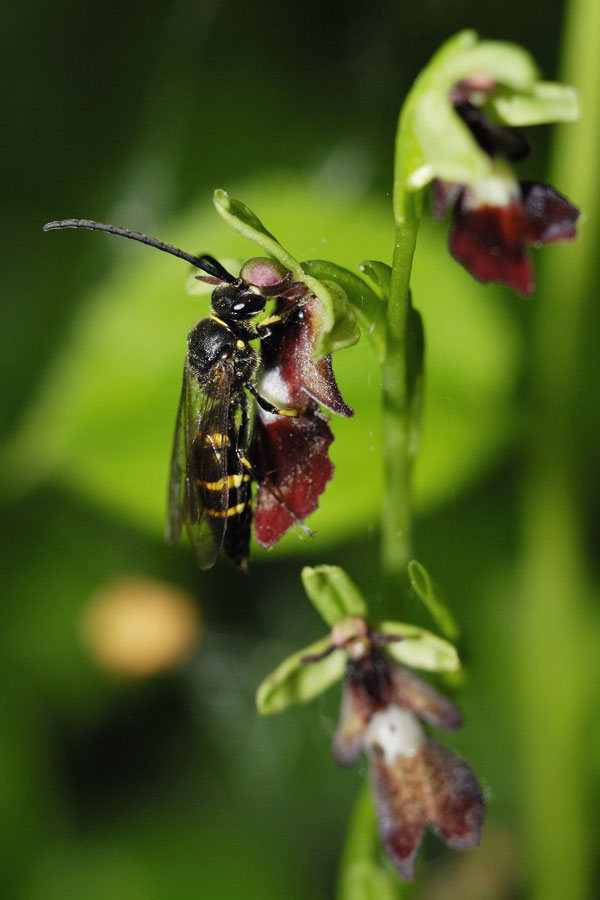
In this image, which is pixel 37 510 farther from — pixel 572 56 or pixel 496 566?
pixel 572 56

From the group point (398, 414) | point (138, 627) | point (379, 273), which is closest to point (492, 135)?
point (379, 273)

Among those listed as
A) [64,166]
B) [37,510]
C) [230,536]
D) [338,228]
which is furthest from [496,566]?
[64,166]

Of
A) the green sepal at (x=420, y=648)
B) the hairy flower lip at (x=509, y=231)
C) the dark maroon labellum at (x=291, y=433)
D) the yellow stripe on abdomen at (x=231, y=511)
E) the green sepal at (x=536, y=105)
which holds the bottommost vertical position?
the green sepal at (x=420, y=648)

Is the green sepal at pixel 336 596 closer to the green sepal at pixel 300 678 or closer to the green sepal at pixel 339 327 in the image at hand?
the green sepal at pixel 300 678

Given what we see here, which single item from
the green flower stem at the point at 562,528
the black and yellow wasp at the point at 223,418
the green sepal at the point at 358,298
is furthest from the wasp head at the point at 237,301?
the green flower stem at the point at 562,528

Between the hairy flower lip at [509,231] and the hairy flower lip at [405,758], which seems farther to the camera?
the hairy flower lip at [405,758]

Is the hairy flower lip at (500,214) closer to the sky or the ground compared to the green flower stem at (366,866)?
closer to the sky

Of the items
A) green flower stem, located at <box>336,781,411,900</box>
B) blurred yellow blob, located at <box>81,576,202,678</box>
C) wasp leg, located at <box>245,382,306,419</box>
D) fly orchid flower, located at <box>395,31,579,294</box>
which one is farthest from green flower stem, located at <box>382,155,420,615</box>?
blurred yellow blob, located at <box>81,576,202,678</box>
